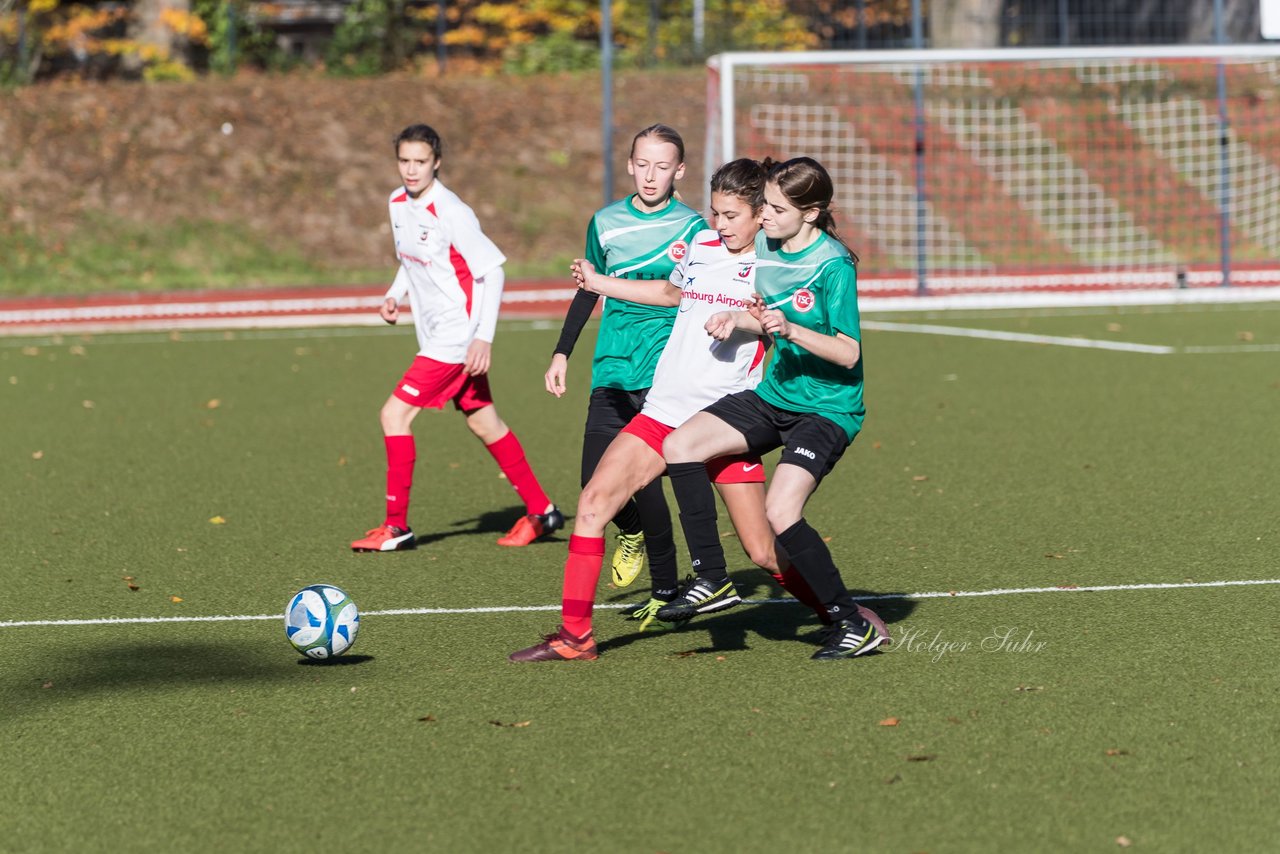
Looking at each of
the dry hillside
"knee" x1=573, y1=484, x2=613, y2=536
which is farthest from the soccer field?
the dry hillside

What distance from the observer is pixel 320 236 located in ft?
84.8

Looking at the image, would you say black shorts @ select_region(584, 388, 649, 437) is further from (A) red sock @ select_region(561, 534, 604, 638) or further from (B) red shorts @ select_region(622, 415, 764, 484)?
(A) red sock @ select_region(561, 534, 604, 638)

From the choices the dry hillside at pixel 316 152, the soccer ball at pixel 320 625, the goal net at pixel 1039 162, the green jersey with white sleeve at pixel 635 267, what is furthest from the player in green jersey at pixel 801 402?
the dry hillside at pixel 316 152

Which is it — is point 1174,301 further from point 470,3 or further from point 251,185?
point 470,3

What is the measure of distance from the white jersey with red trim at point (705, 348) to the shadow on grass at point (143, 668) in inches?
55.6

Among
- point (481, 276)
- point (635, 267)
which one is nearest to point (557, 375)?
point (635, 267)

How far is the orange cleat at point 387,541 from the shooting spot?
7805 millimetres

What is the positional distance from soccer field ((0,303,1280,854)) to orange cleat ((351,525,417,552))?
0.09 metres

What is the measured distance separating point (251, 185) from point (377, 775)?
22926mm

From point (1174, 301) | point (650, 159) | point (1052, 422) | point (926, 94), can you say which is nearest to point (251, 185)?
point (926, 94)

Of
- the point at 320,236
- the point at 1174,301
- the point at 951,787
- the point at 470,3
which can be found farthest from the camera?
the point at 470,3

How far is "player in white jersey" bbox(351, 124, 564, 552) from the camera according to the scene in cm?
782

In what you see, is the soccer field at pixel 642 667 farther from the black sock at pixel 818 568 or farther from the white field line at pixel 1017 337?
the white field line at pixel 1017 337

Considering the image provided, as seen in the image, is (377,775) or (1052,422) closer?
(377,775)
